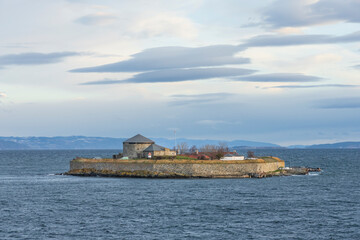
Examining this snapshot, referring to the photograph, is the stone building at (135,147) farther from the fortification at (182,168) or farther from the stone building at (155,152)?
the fortification at (182,168)

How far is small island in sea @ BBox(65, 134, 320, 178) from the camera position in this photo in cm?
8375

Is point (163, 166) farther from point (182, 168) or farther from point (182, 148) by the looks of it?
point (182, 148)

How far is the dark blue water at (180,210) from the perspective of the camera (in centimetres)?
4038

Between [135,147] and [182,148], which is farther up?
[135,147]

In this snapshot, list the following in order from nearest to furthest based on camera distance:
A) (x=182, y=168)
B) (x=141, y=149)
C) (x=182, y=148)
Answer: (x=182, y=168) < (x=141, y=149) < (x=182, y=148)

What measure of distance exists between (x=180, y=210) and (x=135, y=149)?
44799mm

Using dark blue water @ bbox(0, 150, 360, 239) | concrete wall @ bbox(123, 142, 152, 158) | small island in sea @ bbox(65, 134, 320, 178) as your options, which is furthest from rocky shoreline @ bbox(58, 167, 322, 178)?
concrete wall @ bbox(123, 142, 152, 158)

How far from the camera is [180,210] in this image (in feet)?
167

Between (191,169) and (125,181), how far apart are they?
1151 centimetres

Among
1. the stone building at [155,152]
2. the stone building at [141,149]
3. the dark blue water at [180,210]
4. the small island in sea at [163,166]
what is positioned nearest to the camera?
the dark blue water at [180,210]

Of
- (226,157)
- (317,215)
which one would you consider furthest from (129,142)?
(317,215)

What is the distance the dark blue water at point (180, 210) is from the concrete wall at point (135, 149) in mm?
16250

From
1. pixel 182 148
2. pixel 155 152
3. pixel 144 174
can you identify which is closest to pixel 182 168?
pixel 144 174

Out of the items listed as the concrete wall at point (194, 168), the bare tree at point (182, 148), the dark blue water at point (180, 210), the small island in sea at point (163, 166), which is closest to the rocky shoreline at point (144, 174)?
the small island in sea at point (163, 166)
